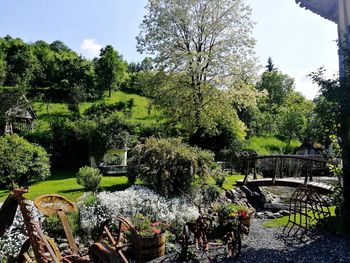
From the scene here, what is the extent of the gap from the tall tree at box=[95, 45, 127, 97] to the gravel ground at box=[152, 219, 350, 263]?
4241 centimetres

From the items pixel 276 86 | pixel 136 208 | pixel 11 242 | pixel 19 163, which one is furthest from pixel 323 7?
pixel 276 86

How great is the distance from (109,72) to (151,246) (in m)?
44.3

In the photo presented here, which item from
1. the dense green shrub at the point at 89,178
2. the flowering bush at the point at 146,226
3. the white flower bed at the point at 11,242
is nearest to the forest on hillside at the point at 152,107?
the flowering bush at the point at 146,226

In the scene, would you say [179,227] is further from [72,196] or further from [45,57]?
[45,57]

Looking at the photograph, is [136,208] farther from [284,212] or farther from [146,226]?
[284,212]

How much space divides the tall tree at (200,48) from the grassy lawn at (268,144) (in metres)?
13.8

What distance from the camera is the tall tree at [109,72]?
49.0 m

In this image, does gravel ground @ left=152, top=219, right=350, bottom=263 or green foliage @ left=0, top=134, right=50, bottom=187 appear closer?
gravel ground @ left=152, top=219, right=350, bottom=263

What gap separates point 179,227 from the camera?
934 centimetres

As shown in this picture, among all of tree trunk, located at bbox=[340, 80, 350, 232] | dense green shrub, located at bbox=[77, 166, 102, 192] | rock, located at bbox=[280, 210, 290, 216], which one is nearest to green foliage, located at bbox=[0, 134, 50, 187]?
dense green shrub, located at bbox=[77, 166, 102, 192]

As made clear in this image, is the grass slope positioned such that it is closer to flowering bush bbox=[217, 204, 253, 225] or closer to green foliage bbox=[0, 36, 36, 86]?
green foliage bbox=[0, 36, 36, 86]

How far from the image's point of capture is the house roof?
1134 cm

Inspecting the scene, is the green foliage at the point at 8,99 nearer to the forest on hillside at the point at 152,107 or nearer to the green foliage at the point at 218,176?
the forest on hillside at the point at 152,107

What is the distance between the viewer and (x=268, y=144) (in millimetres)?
36406
